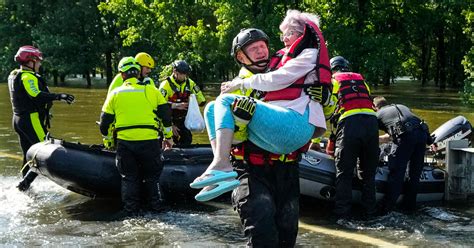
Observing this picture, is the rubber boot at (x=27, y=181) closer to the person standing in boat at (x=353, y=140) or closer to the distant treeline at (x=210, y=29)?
the person standing in boat at (x=353, y=140)

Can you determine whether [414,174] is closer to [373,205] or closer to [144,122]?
[373,205]

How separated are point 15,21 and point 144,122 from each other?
41258 mm

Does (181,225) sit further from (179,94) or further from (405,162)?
(179,94)

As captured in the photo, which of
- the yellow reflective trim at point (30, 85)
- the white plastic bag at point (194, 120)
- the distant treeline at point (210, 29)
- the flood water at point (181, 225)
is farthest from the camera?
the distant treeline at point (210, 29)

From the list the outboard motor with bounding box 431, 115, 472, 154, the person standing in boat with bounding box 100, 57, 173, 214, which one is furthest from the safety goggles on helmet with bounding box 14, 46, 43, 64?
the outboard motor with bounding box 431, 115, 472, 154

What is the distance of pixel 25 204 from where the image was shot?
755 centimetres

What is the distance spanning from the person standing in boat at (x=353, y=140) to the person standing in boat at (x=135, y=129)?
6.49ft

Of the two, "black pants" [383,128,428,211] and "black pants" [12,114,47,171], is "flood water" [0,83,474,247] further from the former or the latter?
"black pants" [12,114,47,171]

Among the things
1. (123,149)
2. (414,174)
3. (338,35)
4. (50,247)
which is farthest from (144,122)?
(338,35)

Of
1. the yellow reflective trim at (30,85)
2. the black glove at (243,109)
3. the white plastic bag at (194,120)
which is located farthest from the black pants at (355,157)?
the yellow reflective trim at (30,85)

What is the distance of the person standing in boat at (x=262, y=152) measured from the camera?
3.46m

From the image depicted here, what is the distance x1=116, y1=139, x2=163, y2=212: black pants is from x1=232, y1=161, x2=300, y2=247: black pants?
3.06 meters

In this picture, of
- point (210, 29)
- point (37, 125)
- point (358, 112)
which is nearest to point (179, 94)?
point (37, 125)

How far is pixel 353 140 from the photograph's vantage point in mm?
6770
